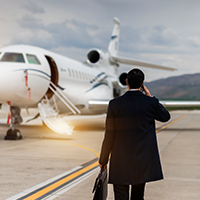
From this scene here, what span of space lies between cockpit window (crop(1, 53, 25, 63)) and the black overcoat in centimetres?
893

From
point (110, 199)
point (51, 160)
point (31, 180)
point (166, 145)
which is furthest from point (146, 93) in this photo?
point (166, 145)

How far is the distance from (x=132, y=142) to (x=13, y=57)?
9.31 metres

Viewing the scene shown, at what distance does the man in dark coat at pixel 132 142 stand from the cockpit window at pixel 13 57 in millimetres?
8944

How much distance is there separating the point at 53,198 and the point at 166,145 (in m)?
6.55

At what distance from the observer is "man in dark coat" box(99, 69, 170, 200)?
319 centimetres

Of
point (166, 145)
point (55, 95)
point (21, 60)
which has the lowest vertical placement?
point (166, 145)

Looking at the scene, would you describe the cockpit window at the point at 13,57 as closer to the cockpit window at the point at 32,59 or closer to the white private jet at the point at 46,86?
the white private jet at the point at 46,86

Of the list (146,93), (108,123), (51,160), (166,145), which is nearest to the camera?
(108,123)

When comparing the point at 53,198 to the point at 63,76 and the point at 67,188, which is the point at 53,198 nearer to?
the point at 67,188

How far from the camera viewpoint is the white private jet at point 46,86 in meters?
11.2

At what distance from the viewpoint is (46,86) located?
1248 cm

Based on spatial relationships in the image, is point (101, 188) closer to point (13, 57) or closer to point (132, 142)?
point (132, 142)

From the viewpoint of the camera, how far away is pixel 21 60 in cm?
1177

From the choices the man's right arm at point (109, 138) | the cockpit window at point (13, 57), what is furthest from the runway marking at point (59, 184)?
the cockpit window at point (13, 57)
